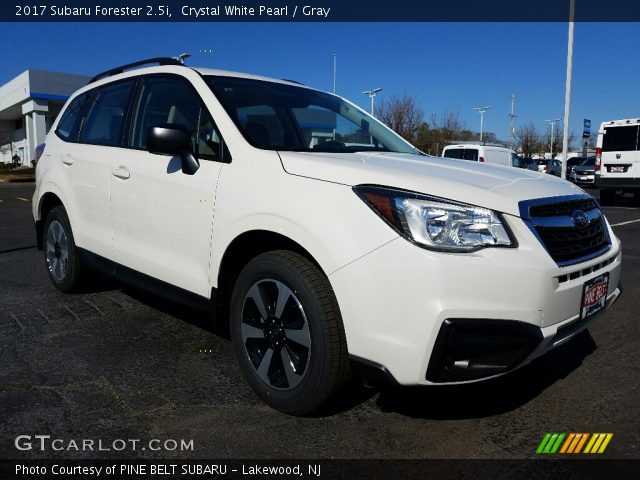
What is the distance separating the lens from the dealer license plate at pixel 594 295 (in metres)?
2.52

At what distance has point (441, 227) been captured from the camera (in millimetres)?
2215

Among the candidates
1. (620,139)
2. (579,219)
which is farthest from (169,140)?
(620,139)

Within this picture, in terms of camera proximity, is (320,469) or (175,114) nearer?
(320,469)

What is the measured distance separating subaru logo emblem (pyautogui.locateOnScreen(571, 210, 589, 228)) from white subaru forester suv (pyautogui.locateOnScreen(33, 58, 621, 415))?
12mm

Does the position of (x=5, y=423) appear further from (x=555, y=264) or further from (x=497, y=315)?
(x=555, y=264)

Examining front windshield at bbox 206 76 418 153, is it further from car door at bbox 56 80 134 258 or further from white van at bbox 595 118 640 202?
white van at bbox 595 118 640 202

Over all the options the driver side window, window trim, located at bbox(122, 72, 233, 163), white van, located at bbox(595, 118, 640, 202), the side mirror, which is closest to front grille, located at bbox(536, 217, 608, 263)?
window trim, located at bbox(122, 72, 233, 163)

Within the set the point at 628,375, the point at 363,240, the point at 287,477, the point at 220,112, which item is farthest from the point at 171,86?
the point at 628,375

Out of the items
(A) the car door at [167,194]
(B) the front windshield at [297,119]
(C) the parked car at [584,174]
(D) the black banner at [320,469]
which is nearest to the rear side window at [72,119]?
(A) the car door at [167,194]

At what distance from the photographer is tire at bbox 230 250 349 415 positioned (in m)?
2.38

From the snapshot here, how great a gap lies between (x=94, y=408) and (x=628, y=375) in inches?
120

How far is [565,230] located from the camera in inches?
97.5

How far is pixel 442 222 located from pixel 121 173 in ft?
7.74

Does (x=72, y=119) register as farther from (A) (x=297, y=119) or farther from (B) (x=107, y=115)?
(A) (x=297, y=119)
